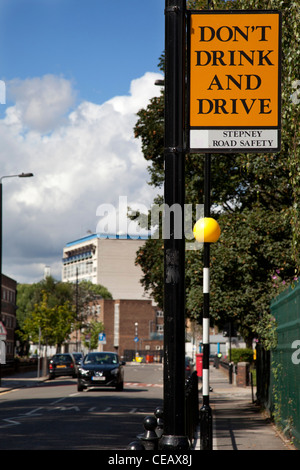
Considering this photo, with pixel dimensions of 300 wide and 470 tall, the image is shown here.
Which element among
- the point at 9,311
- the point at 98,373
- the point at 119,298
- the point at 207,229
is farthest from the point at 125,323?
the point at 207,229

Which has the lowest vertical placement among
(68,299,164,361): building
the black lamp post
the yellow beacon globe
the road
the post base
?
the road

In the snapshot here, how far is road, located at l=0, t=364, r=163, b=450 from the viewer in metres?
14.5

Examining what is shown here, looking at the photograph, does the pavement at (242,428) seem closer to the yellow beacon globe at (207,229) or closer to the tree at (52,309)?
the yellow beacon globe at (207,229)

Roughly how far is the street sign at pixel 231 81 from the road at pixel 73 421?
386 inches

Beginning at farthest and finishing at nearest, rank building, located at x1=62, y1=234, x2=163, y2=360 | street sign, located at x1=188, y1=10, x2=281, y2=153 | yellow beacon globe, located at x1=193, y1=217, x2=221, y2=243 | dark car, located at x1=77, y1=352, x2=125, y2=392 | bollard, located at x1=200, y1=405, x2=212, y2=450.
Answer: building, located at x1=62, y1=234, x2=163, y2=360, dark car, located at x1=77, y1=352, x2=125, y2=392, bollard, located at x1=200, y1=405, x2=212, y2=450, yellow beacon globe, located at x1=193, y1=217, x2=221, y2=243, street sign, located at x1=188, y1=10, x2=281, y2=153

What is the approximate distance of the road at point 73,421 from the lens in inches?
570

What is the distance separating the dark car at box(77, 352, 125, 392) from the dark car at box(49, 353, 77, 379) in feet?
56.5

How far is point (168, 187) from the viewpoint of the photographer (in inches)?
178

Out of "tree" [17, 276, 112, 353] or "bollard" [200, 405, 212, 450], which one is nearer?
"bollard" [200, 405, 212, 450]

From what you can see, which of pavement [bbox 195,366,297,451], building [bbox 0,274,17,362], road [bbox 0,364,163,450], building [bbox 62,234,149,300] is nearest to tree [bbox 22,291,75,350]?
road [bbox 0,364,163,450]

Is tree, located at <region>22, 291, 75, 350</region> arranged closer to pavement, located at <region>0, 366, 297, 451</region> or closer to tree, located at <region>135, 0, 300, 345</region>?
pavement, located at <region>0, 366, 297, 451</region>

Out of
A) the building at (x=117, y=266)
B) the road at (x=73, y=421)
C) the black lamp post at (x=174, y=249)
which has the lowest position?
the road at (x=73, y=421)

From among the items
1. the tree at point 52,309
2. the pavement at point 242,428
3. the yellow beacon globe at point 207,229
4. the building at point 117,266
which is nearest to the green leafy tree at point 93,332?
the tree at point 52,309

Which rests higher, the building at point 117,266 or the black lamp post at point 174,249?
the building at point 117,266
